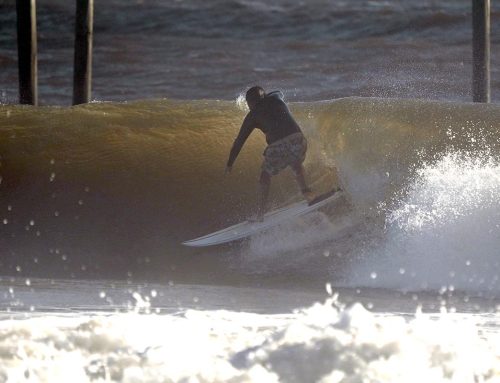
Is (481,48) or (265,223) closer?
(265,223)

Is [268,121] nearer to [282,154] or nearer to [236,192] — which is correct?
[282,154]

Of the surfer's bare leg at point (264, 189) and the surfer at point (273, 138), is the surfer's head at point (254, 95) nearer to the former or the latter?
the surfer at point (273, 138)

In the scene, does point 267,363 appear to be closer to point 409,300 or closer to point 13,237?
point 409,300

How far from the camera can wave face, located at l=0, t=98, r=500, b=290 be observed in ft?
29.9

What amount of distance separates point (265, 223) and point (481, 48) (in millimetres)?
3134

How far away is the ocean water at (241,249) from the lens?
5.07 meters

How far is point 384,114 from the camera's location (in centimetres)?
1019

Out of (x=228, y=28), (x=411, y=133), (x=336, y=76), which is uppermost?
(x=228, y=28)

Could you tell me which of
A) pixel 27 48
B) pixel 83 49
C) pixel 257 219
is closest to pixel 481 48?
pixel 257 219

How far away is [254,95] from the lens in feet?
32.0

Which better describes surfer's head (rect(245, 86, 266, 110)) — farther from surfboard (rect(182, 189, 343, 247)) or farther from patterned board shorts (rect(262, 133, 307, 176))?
surfboard (rect(182, 189, 343, 247))

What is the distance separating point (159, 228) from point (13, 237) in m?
1.19

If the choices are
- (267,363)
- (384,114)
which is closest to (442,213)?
(384,114)

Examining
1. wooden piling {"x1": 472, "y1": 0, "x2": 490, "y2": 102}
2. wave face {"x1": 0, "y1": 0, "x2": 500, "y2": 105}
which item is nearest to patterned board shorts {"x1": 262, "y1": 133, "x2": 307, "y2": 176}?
wooden piling {"x1": 472, "y1": 0, "x2": 490, "y2": 102}
